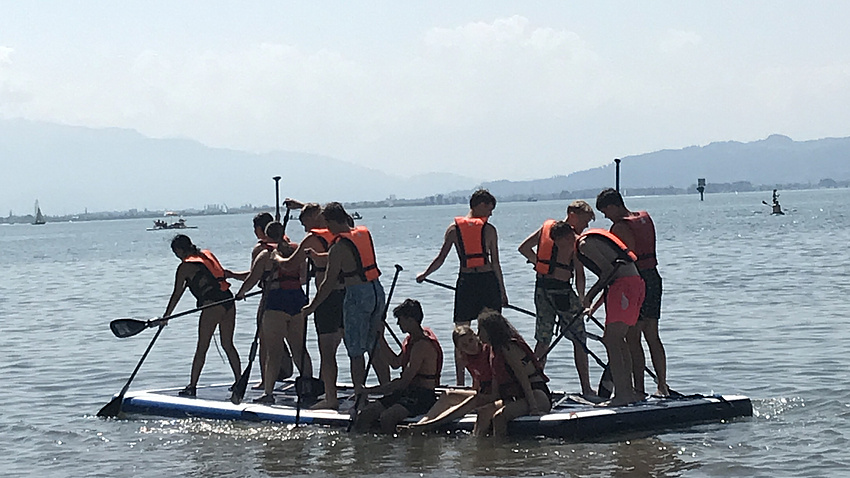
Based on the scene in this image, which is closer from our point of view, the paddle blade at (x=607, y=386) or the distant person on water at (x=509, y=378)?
the distant person on water at (x=509, y=378)

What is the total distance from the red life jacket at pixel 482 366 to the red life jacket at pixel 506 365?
7cm

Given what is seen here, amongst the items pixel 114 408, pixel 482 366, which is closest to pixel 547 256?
pixel 482 366

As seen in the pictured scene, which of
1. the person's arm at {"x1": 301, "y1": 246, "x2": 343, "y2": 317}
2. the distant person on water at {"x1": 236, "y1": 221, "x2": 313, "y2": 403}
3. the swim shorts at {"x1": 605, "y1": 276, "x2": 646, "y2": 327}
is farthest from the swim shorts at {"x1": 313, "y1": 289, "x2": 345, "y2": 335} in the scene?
the swim shorts at {"x1": 605, "y1": 276, "x2": 646, "y2": 327}

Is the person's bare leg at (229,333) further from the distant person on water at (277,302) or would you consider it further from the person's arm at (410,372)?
the person's arm at (410,372)

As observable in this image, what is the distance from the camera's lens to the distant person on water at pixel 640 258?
1075 centimetres

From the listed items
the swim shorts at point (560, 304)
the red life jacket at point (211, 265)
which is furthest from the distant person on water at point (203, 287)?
the swim shorts at point (560, 304)

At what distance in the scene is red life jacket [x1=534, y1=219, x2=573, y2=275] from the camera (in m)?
11.2

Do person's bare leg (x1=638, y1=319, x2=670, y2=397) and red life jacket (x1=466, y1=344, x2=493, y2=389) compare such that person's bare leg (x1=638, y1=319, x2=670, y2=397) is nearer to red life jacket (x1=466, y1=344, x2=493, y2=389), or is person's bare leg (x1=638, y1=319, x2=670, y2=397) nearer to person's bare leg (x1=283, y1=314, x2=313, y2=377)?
red life jacket (x1=466, y1=344, x2=493, y2=389)

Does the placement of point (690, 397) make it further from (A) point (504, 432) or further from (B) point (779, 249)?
(B) point (779, 249)

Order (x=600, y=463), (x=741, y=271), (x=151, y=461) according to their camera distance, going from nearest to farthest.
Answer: (x=600, y=463) < (x=151, y=461) < (x=741, y=271)

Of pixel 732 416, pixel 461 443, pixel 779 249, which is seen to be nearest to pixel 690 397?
pixel 732 416

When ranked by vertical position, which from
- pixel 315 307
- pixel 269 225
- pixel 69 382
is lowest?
pixel 69 382

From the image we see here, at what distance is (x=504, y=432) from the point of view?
34.0 feet

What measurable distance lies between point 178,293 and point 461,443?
3.43 metres
